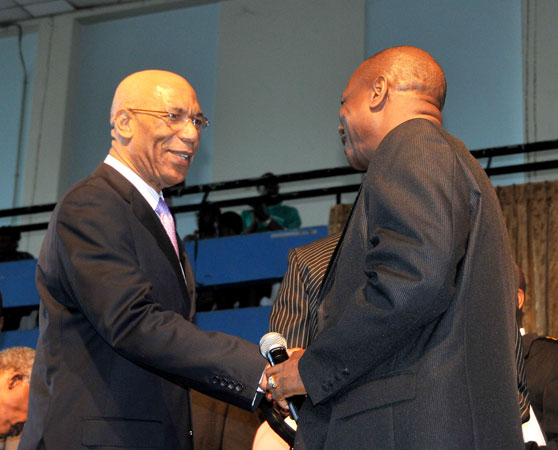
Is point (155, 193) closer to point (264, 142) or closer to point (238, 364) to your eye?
point (238, 364)

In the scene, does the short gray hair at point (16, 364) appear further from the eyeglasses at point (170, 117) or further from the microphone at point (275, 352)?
the microphone at point (275, 352)

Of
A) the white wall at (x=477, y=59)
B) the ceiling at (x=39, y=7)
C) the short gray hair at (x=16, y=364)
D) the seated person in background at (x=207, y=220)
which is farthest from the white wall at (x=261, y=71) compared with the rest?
the short gray hair at (x=16, y=364)

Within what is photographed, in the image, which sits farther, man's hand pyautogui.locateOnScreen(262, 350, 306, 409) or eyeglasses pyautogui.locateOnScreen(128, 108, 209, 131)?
eyeglasses pyautogui.locateOnScreen(128, 108, 209, 131)

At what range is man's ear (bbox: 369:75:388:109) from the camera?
2.22 metres

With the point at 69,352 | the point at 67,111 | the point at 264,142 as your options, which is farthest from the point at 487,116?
the point at 69,352

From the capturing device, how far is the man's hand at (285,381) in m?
1.97

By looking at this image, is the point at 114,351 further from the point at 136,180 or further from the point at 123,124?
the point at 123,124

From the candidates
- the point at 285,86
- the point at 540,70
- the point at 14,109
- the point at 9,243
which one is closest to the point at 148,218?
the point at 9,243

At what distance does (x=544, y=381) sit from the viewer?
3.46 metres

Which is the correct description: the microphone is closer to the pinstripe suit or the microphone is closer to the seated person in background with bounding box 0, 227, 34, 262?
the pinstripe suit

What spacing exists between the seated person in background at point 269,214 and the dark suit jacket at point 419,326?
4.83 metres

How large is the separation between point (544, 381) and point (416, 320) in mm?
1917

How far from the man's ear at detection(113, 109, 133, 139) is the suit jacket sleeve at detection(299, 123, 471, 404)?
1.00 metres

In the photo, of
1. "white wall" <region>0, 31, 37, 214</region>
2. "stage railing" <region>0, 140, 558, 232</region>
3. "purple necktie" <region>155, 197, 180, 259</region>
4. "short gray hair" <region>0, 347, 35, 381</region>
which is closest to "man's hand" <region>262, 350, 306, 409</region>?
"purple necktie" <region>155, 197, 180, 259</region>
